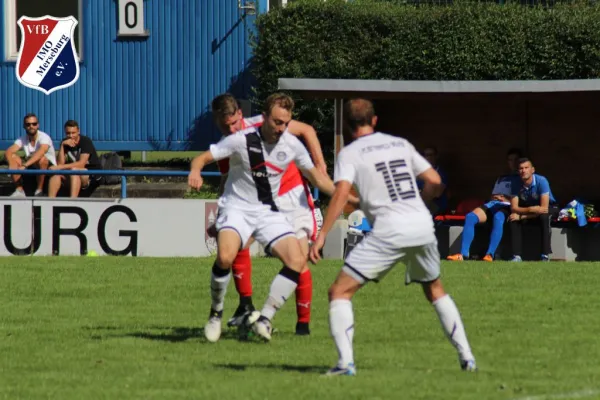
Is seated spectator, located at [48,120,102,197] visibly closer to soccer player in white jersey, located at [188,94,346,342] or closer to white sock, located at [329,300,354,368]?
soccer player in white jersey, located at [188,94,346,342]

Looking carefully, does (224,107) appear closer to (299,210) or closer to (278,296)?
(299,210)

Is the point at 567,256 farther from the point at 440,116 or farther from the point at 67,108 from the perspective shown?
the point at 67,108

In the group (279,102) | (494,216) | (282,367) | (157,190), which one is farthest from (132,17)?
(282,367)

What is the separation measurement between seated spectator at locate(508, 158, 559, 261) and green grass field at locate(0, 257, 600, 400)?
1.75 m

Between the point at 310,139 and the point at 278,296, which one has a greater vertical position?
the point at 310,139

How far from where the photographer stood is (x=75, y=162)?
827 inches

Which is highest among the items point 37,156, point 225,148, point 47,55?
point 47,55

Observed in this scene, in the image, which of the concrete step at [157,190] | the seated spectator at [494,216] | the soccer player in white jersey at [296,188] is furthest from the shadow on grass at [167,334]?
the concrete step at [157,190]

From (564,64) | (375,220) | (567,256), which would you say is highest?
(564,64)

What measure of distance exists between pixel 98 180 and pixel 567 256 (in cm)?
698

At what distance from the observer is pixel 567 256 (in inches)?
740

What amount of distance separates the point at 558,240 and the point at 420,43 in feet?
23.6

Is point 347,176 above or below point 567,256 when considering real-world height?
above

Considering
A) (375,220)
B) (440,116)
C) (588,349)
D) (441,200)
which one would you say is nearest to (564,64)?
(440,116)
